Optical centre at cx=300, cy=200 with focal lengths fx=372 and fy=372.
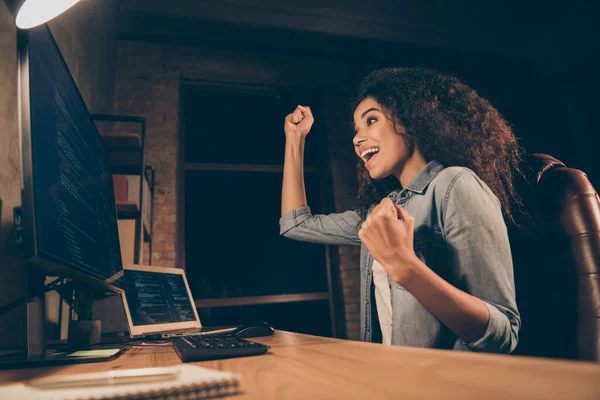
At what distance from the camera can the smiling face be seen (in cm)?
148

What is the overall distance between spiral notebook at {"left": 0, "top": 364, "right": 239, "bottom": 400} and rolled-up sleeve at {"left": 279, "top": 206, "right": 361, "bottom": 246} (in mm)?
1260

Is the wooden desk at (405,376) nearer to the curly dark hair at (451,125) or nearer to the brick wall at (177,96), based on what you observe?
the curly dark hair at (451,125)

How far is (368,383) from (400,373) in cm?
6

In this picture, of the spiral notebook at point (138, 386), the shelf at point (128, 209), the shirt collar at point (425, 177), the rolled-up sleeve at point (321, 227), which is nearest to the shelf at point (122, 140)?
the shelf at point (128, 209)

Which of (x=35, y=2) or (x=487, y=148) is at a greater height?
(x=35, y=2)

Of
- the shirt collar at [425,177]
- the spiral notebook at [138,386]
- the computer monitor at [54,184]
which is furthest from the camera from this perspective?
the shirt collar at [425,177]

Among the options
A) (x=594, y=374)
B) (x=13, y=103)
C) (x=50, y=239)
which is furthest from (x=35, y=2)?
(x=594, y=374)

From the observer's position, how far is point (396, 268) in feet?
2.74

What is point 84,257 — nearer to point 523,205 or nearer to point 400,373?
point 400,373

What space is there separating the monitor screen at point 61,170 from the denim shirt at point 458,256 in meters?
0.88

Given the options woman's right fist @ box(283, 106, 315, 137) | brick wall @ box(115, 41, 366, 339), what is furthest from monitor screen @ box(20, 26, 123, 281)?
brick wall @ box(115, 41, 366, 339)

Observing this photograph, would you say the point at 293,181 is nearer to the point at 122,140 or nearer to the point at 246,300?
the point at 122,140

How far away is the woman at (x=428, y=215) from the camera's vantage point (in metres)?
0.86

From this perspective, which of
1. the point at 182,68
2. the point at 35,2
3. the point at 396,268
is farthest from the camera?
the point at 182,68
